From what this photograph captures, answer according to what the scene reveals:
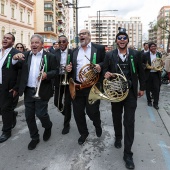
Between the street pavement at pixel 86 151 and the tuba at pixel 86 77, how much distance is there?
39.4 inches

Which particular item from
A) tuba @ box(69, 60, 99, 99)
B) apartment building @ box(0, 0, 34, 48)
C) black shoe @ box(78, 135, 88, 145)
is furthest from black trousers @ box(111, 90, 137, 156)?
apartment building @ box(0, 0, 34, 48)

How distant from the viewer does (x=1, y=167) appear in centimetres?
380

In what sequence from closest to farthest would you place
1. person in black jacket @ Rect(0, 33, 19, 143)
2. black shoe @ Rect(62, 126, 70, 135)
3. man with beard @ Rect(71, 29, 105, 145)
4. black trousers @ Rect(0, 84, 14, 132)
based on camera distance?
man with beard @ Rect(71, 29, 105, 145) → person in black jacket @ Rect(0, 33, 19, 143) → black trousers @ Rect(0, 84, 14, 132) → black shoe @ Rect(62, 126, 70, 135)

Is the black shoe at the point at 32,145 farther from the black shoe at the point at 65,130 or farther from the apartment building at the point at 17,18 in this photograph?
the apartment building at the point at 17,18

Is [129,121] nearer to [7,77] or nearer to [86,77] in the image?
[86,77]

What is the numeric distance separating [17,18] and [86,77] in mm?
38328

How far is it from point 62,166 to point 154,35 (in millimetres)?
165663

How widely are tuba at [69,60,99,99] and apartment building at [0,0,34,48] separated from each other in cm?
3249

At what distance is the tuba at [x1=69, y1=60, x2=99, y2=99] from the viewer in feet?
14.4

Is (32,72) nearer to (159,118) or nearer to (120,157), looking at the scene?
(120,157)

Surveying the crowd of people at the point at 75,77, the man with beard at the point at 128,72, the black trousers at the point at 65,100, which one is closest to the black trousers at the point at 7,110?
the crowd of people at the point at 75,77

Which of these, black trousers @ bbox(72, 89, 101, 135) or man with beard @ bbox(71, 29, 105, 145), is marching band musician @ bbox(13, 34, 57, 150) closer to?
man with beard @ bbox(71, 29, 105, 145)

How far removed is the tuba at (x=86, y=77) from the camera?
14.4 ft

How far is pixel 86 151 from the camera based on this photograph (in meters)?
4.36
